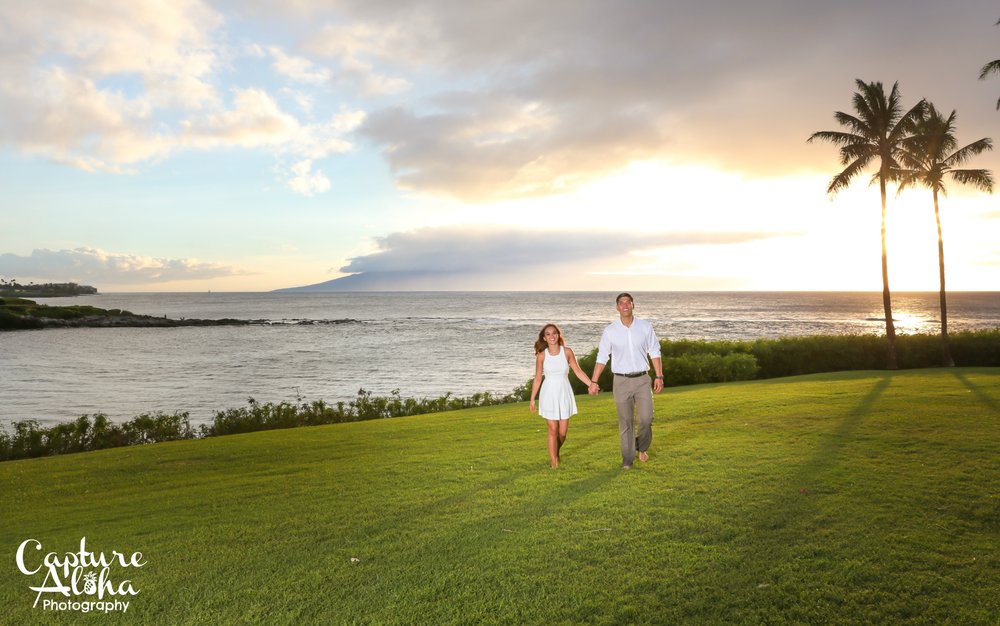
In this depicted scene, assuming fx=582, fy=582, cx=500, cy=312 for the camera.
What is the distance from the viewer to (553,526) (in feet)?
22.7

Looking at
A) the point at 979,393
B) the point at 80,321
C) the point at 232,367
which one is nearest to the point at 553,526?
the point at 979,393

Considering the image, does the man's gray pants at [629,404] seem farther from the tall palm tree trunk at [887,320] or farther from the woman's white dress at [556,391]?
the tall palm tree trunk at [887,320]

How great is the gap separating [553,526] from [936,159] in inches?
1262

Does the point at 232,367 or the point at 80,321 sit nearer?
the point at 232,367

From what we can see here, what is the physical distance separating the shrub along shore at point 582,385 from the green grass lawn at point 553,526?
5611 millimetres

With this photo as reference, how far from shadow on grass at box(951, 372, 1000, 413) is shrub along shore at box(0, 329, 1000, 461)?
7.22m

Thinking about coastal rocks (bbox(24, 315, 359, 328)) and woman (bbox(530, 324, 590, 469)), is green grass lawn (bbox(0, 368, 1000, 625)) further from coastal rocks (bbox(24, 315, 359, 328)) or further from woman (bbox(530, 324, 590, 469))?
coastal rocks (bbox(24, 315, 359, 328))

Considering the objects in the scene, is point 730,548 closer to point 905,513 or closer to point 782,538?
point 782,538

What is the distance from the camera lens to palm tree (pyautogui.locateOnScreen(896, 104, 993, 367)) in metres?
28.1

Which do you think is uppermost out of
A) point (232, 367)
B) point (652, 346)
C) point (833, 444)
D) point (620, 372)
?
point (652, 346)

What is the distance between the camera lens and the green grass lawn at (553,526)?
5.14m

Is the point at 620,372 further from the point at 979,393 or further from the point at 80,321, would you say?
the point at 80,321

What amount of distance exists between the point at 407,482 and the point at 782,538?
5357 millimetres

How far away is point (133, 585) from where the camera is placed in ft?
19.4
